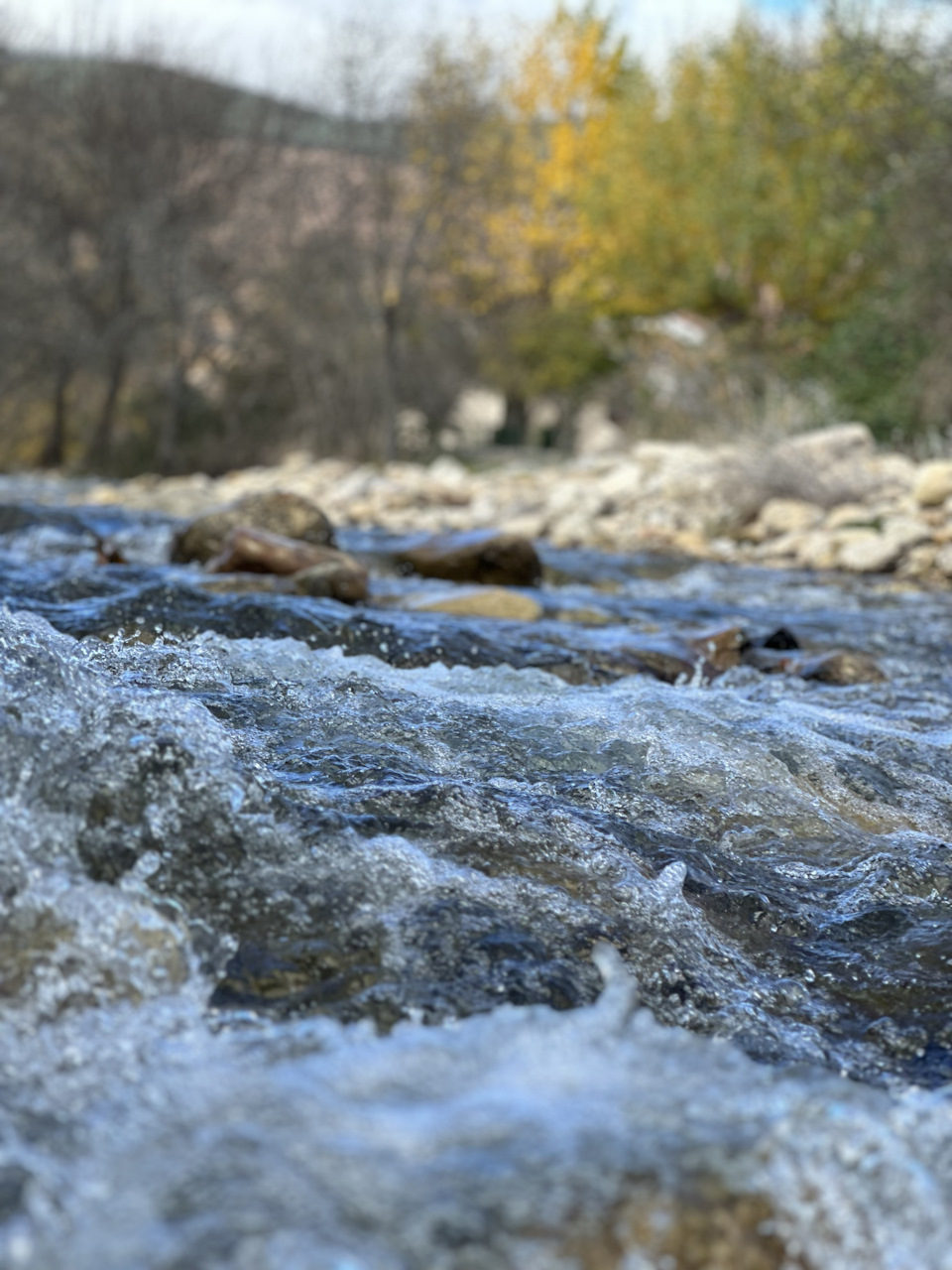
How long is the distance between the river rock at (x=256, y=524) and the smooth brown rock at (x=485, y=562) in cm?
57

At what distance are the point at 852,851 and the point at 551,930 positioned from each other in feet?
2.63

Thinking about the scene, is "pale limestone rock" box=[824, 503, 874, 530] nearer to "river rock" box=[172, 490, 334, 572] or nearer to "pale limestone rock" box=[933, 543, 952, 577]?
"pale limestone rock" box=[933, 543, 952, 577]

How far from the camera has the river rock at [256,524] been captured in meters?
6.04

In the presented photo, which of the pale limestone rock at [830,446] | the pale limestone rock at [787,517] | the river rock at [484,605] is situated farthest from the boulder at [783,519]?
the river rock at [484,605]

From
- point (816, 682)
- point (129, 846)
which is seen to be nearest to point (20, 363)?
point (816, 682)

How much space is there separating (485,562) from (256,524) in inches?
48.3

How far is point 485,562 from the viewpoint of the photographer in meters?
6.29

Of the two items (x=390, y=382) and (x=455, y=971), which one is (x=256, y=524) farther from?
(x=390, y=382)

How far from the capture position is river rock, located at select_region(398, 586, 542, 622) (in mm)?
4730

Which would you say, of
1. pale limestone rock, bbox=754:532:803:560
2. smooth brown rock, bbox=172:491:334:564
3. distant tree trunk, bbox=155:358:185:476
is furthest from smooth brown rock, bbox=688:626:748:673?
distant tree trunk, bbox=155:358:185:476

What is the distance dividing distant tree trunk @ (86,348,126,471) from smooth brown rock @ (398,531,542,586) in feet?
44.3

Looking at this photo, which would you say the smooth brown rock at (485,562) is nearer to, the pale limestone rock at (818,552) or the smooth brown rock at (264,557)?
the smooth brown rock at (264,557)

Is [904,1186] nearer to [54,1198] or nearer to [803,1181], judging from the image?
[803,1181]

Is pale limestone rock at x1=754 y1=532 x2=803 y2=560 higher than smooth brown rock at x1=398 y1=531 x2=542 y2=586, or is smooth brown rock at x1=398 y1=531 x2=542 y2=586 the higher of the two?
smooth brown rock at x1=398 y1=531 x2=542 y2=586
